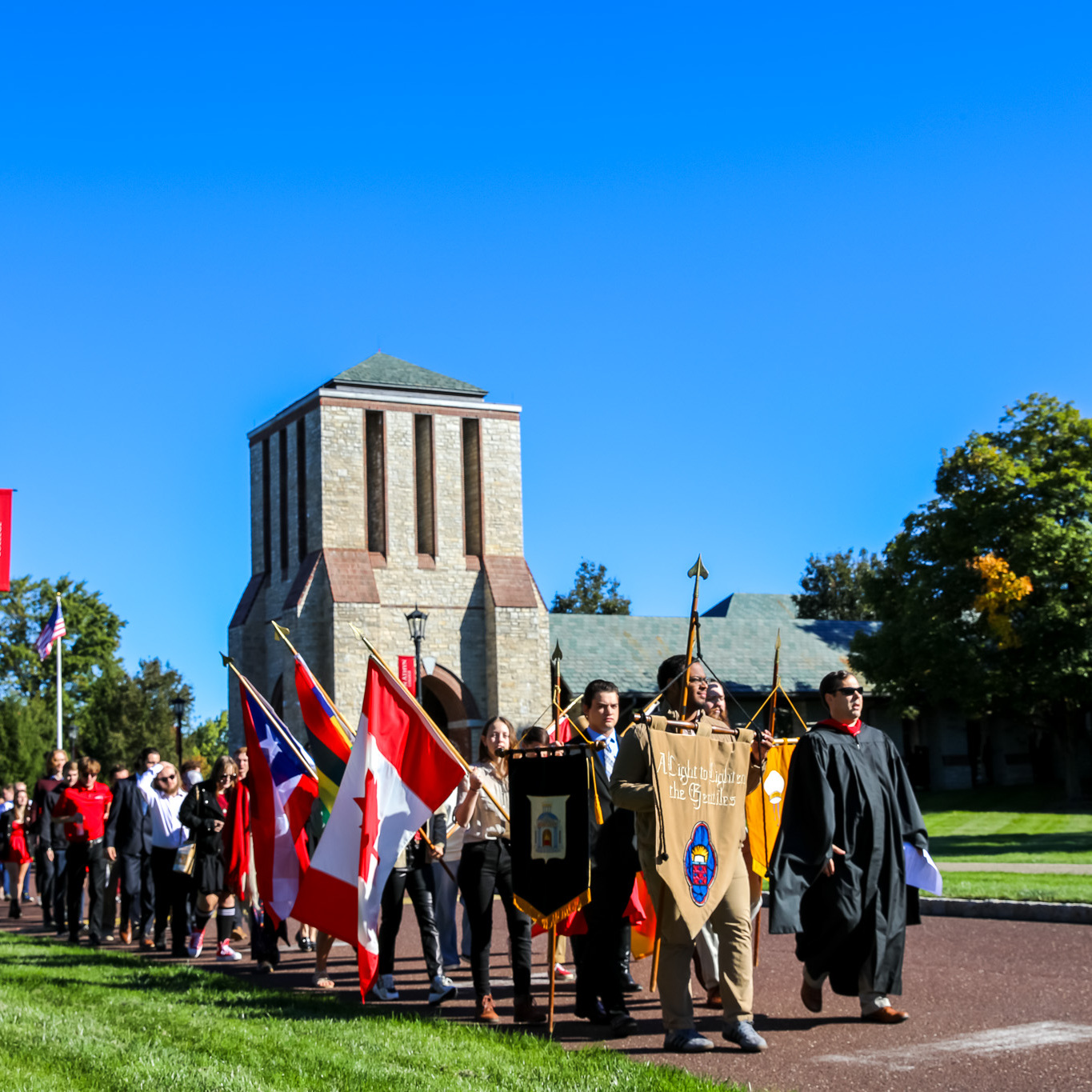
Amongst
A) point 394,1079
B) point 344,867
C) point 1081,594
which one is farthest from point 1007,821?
point 394,1079

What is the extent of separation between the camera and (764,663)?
4959 centimetres

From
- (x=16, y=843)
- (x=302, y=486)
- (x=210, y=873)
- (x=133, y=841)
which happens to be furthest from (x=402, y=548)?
(x=210, y=873)

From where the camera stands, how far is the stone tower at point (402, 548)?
40.9 metres

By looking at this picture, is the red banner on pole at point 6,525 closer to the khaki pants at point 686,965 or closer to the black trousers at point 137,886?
the black trousers at point 137,886

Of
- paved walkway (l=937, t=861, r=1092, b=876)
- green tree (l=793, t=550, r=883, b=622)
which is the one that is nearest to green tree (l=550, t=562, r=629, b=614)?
green tree (l=793, t=550, r=883, b=622)

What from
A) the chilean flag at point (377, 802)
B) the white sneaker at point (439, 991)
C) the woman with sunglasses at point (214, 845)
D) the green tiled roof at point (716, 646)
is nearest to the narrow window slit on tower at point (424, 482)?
the green tiled roof at point (716, 646)

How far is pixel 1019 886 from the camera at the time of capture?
15.6m

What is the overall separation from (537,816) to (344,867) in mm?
1958

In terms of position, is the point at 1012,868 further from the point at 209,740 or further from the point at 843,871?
the point at 209,740

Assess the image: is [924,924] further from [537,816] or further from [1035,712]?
[1035,712]

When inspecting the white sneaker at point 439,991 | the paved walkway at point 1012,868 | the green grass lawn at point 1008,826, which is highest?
the white sneaker at point 439,991

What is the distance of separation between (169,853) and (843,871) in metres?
7.70

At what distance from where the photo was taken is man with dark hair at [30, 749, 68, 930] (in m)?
17.2

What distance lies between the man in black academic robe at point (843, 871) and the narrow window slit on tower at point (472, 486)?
35658 millimetres
